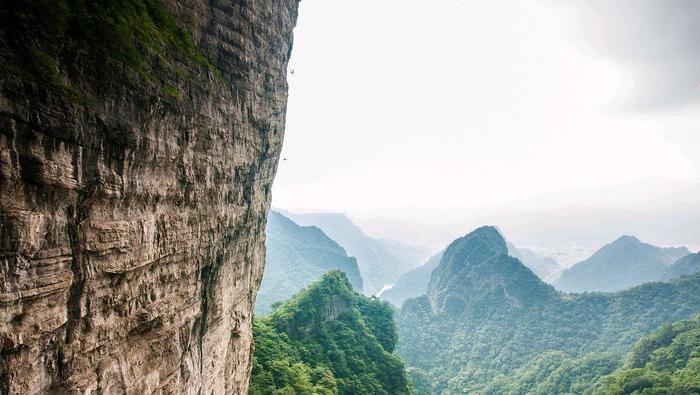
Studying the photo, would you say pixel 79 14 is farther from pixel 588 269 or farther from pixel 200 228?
pixel 588 269

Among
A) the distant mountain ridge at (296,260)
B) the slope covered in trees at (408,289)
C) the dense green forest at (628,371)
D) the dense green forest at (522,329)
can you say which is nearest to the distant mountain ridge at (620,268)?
the slope covered in trees at (408,289)

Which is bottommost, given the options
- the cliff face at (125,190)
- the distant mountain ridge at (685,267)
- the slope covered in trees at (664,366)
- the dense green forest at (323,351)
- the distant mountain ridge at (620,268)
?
the distant mountain ridge at (620,268)

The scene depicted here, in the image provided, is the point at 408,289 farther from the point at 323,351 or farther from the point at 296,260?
the point at 323,351

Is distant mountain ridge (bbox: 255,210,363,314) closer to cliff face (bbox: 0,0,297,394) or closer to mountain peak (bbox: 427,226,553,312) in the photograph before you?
mountain peak (bbox: 427,226,553,312)

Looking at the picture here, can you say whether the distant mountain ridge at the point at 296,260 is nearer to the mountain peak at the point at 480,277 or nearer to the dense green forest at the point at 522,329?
the mountain peak at the point at 480,277

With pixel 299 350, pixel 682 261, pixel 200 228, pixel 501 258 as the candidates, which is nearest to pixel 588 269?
pixel 682 261

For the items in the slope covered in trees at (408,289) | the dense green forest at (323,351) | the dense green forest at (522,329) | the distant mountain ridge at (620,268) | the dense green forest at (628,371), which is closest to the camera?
the dense green forest at (323,351)
